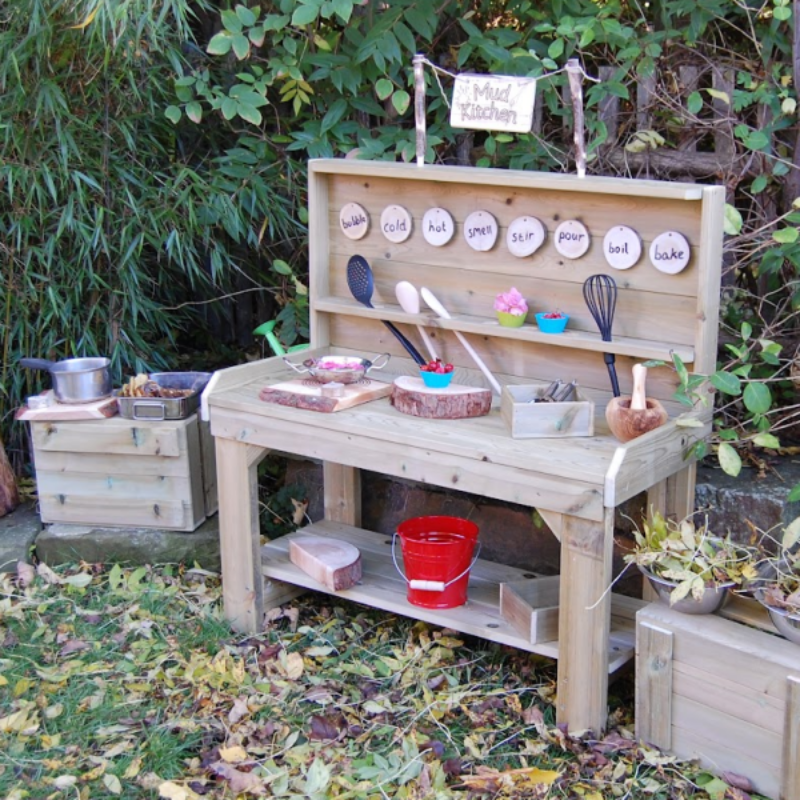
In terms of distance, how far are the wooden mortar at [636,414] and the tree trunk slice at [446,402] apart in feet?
1.26

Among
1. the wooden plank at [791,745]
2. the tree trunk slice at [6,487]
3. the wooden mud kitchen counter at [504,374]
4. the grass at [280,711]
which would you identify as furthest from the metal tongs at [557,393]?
the tree trunk slice at [6,487]

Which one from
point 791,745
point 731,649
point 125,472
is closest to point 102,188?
point 125,472

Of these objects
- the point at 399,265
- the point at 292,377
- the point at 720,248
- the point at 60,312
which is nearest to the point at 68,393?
the point at 60,312

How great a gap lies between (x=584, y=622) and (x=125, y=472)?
1870mm

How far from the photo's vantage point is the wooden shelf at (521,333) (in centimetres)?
320

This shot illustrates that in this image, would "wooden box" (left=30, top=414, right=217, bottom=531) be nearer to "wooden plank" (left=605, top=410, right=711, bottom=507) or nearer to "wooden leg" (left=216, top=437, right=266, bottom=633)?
"wooden leg" (left=216, top=437, right=266, bottom=633)

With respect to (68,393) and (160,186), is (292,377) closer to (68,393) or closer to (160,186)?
(68,393)

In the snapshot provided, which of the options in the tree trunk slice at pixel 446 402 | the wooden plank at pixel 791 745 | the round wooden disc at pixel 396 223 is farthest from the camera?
the round wooden disc at pixel 396 223

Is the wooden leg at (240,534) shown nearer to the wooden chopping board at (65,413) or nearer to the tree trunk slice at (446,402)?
the tree trunk slice at (446,402)

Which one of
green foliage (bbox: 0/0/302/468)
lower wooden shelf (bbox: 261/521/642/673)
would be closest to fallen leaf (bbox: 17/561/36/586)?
green foliage (bbox: 0/0/302/468)

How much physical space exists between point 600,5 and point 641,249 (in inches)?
51.5

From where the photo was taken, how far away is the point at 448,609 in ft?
11.3

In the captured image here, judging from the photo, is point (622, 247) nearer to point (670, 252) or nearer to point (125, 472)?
point (670, 252)

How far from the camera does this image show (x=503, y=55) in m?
3.98
